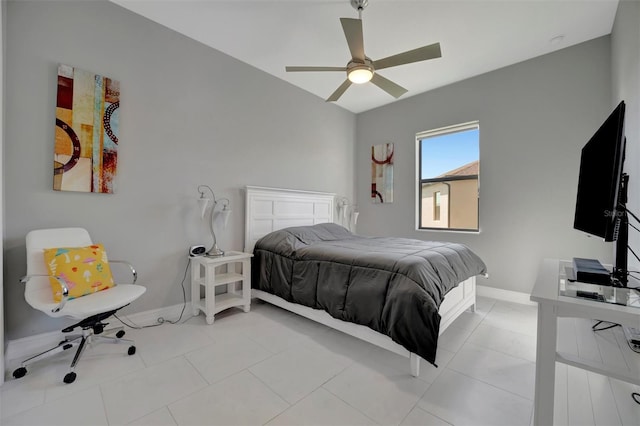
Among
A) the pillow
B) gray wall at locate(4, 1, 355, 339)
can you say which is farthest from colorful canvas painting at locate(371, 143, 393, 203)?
the pillow

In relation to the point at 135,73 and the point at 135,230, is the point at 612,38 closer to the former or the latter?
the point at 135,73

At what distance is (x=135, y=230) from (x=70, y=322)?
0.84 metres

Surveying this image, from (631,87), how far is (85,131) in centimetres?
425

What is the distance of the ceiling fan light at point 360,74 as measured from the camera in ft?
7.34

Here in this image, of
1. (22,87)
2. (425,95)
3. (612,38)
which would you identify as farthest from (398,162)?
(22,87)

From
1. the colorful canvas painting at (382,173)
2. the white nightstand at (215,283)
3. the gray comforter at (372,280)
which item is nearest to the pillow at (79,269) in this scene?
the white nightstand at (215,283)

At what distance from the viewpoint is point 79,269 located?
1.86 m

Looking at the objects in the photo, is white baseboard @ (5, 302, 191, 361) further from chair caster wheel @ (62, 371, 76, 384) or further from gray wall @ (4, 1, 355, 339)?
chair caster wheel @ (62, 371, 76, 384)

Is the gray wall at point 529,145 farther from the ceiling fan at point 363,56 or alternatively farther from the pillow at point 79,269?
the pillow at point 79,269

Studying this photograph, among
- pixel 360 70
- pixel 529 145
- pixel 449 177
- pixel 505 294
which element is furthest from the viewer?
pixel 449 177

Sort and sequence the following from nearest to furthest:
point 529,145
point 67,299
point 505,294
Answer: point 67,299, point 529,145, point 505,294

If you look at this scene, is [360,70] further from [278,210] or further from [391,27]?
[278,210]

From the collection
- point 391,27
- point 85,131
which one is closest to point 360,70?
point 391,27

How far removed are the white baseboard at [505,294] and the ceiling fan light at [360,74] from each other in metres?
2.97
